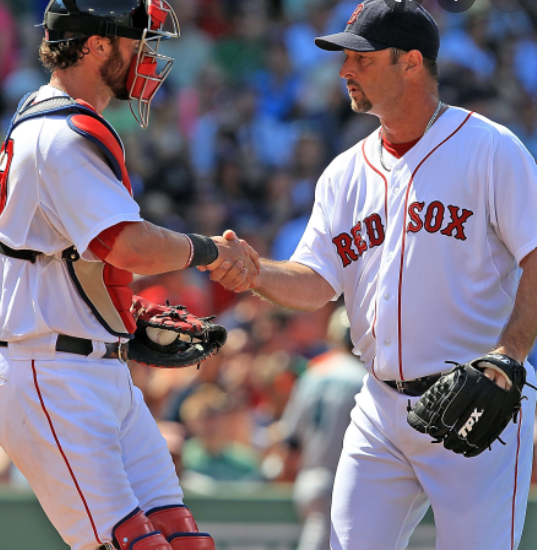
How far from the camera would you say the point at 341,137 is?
1026 cm

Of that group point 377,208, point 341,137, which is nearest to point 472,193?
point 377,208

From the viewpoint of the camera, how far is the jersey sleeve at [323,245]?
3969 millimetres

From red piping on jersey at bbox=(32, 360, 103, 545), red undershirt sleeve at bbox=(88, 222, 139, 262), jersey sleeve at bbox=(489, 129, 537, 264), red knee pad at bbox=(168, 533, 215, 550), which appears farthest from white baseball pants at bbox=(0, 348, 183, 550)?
jersey sleeve at bbox=(489, 129, 537, 264)

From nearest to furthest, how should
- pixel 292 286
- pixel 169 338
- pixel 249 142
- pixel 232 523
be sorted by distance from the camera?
pixel 169 338
pixel 292 286
pixel 232 523
pixel 249 142

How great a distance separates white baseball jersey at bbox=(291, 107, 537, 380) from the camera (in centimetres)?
347

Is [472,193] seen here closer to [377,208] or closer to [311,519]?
[377,208]

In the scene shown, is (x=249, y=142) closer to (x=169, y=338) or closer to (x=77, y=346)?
(x=169, y=338)

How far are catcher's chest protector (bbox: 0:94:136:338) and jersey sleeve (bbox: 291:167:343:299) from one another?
3.08ft

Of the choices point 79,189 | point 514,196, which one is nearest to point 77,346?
point 79,189

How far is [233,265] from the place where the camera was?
3.58 metres

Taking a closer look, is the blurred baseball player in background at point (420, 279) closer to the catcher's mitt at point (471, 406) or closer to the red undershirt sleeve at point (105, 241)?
the catcher's mitt at point (471, 406)

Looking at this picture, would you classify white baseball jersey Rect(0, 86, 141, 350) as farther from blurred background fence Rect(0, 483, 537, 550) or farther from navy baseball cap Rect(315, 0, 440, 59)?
blurred background fence Rect(0, 483, 537, 550)

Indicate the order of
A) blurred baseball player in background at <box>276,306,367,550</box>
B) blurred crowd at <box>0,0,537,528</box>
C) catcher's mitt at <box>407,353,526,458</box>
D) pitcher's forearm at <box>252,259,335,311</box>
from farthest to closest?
blurred crowd at <box>0,0,537,528</box> < blurred baseball player in background at <box>276,306,367,550</box> < pitcher's forearm at <box>252,259,335,311</box> < catcher's mitt at <box>407,353,526,458</box>

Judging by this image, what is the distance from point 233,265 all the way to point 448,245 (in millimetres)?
829
